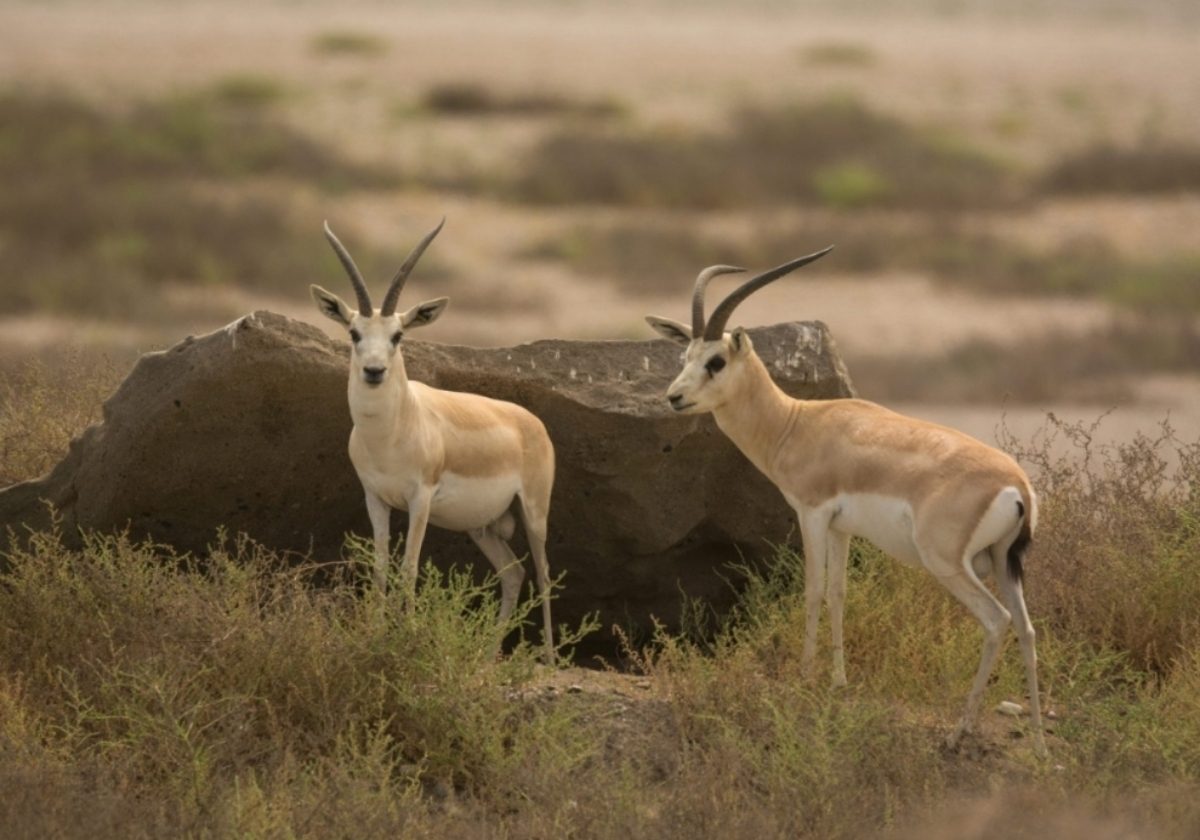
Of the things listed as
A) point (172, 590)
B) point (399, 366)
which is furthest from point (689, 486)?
point (172, 590)

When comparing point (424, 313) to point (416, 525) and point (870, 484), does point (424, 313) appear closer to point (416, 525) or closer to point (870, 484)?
point (416, 525)

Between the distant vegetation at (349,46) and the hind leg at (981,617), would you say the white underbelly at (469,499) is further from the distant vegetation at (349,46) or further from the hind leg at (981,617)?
the distant vegetation at (349,46)

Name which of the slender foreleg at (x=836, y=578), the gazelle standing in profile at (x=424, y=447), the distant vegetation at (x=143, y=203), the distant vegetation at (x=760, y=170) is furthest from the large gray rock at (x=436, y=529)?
the distant vegetation at (x=760, y=170)

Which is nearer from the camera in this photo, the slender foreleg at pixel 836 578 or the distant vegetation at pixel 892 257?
the slender foreleg at pixel 836 578

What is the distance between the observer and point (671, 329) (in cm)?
1021

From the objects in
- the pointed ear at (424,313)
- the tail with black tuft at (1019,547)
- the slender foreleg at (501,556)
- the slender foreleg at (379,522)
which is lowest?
the slender foreleg at (501,556)

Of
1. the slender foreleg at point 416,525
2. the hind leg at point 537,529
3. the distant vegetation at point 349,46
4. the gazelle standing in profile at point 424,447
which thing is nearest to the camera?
the gazelle standing in profile at point 424,447

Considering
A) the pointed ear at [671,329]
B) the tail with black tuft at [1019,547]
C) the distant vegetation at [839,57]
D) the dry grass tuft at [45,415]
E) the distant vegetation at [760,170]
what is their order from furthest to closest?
1. the distant vegetation at [839,57]
2. the distant vegetation at [760,170]
3. the dry grass tuft at [45,415]
4. the pointed ear at [671,329]
5. the tail with black tuft at [1019,547]

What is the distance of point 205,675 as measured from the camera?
8.83 meters

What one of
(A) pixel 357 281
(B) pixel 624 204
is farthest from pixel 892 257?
(A) pixel 357 281

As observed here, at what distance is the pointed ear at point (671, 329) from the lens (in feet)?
33.2

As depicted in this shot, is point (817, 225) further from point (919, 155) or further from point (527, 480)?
point (527, 480)

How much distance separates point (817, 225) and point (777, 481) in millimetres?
21596

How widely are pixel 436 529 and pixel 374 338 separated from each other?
89.0 inches
